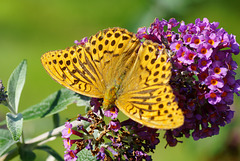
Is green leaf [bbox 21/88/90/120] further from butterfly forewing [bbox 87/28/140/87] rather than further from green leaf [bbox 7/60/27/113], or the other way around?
butterfly forewing [bbox 87/28/140/87]

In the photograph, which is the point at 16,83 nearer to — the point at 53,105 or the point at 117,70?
the point at 53,105

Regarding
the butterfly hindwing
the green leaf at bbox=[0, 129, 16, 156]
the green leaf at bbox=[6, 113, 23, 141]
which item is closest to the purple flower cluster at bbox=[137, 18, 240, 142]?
the butterfly hindwing

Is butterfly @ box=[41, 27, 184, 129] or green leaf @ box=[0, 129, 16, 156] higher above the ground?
butterfly @ box=[41, 27, 184, 129]

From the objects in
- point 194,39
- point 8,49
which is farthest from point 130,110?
point 8,49

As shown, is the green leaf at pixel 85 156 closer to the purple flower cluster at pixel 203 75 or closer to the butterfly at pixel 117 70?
the butterfly at pixel 117 70

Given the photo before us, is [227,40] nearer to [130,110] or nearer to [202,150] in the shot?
[130,110]

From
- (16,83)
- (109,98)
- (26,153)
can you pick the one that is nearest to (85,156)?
(109,98)
